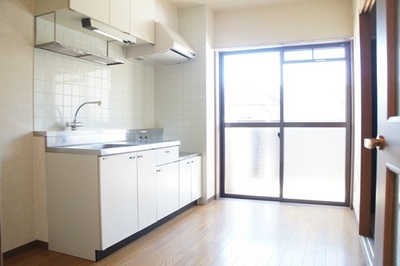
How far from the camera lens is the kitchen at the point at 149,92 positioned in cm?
234

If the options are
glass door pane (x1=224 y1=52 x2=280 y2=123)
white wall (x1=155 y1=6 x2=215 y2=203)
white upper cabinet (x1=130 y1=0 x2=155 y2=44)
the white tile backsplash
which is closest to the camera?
the white tile backsplash

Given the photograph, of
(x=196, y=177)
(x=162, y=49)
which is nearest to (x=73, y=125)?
(x=162, y=49)

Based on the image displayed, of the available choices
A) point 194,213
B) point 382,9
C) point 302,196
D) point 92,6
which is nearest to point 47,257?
point 194,213

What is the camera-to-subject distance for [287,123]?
4.05 m

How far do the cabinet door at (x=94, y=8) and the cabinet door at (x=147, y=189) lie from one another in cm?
127

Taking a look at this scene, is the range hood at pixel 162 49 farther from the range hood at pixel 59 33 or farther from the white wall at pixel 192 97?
the range hood at pixel 59 33

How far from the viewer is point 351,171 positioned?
3736 millimetres

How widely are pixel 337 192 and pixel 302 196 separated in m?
0.46

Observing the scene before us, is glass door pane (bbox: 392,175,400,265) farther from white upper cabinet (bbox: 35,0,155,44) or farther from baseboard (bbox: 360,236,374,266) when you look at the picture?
white upper cabinet (bbox: 35,0,155,44)

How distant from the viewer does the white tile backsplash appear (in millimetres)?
2582

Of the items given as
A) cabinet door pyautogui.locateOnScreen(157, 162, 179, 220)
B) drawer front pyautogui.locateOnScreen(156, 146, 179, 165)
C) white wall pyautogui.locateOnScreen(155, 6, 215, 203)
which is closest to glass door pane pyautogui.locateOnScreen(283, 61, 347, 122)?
white wall pyautogui.locateOnScreen(155, 6, 215, 203)

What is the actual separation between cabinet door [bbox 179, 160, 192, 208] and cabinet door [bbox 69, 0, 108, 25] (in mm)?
1765

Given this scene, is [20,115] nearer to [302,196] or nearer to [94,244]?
[94,244]

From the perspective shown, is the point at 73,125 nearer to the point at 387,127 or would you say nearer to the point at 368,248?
the point at 387,127
